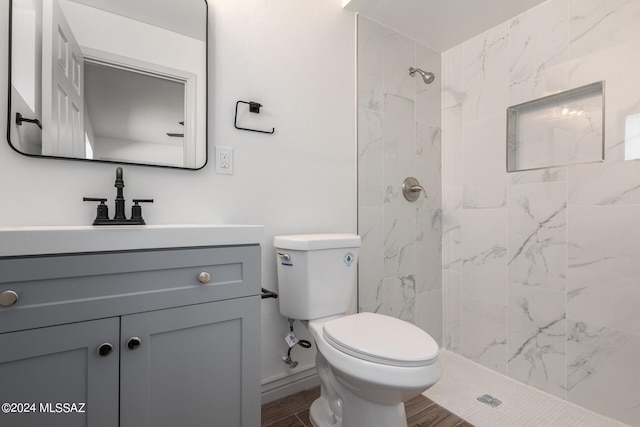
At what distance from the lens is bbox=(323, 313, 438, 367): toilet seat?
3.02ft

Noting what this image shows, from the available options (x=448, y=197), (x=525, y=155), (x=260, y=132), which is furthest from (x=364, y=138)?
(x=525, y=155)

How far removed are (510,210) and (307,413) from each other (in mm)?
1544

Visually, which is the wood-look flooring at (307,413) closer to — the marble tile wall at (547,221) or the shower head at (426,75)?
the marble tile wall at (547,221)

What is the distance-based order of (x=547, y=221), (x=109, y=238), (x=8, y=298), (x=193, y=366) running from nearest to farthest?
(x=8, y=298) < (x=109, y=238) < (x=193, y=366) < (x=547, y=221)

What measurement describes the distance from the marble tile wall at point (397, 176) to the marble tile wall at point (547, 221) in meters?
0.12

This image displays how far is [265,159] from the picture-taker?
4.70ft

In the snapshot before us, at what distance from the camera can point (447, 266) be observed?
2.06m

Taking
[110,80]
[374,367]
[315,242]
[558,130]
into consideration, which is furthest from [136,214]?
[558,130]

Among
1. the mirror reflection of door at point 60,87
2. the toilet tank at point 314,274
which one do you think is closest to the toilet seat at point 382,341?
the toilet tank at point 314,274

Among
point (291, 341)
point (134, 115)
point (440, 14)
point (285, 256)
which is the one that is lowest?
point (291, 341)

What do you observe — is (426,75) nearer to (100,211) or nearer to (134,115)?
(134,115)

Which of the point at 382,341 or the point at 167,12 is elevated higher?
the point at 167,12

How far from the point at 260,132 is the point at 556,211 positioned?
156 cm

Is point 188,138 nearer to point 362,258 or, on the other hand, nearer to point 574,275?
point 362,258
